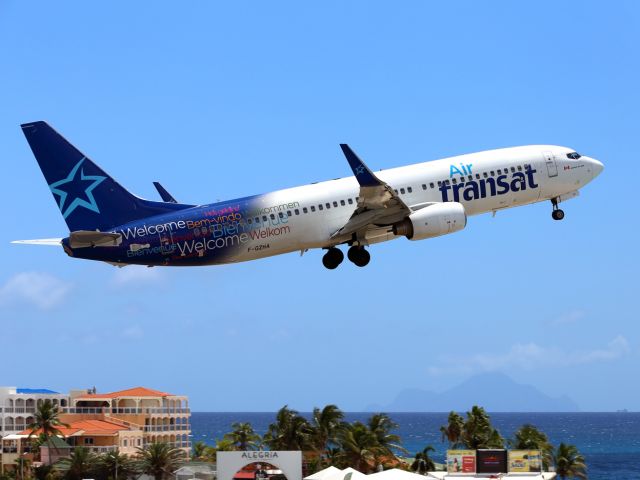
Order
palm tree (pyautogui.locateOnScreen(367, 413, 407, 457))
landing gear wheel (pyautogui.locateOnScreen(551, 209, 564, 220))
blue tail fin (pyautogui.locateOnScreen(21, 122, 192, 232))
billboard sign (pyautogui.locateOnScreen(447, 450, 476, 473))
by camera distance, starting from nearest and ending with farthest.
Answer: blue tail fin (pyautogui.locateOnScreen(21, 122, 192, 232)), landing gear wheel (pyautogui.locateOnScreen(551, 209, 564, 220)), billboard sign (pyautogui.locateOnScreen(447, 450, 476, 473)), palm tree (pyautogui.locateOnScreen(367, 413, 407, 457))

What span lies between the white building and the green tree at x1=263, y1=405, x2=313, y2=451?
58757 millimetres

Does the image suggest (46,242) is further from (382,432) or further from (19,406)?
(19,406)

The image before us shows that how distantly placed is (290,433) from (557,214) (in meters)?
43.2

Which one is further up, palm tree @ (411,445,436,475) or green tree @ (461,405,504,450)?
green tree @ (461,405,504,450)

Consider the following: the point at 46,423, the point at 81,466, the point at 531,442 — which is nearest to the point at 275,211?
the point at 531,442

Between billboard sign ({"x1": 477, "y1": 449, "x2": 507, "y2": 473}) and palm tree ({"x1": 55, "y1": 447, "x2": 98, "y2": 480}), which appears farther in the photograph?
palm tree ({"x1": 55, "y1": 447, "x2": 98, "y2": 480})

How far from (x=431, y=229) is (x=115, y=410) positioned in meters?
100

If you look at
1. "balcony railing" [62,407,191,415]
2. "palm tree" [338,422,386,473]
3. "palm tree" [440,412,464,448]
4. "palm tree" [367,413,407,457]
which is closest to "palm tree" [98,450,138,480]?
"palm tree" [367,413,407,457]

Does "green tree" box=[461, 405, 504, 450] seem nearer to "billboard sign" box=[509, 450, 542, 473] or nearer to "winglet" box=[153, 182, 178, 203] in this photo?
"billboard sign" box=[509, 450, 542, 473]

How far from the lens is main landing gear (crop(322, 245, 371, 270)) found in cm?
6544

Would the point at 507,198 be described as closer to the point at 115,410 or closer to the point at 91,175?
the point at 91,175

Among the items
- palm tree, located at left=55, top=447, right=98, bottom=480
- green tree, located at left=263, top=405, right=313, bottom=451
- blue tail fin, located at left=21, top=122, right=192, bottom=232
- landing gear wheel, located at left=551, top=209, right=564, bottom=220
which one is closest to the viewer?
blue tail fin, located at left=21, top=122, right=192, bottom=232

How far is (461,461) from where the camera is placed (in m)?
92.8

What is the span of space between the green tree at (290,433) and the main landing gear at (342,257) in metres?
41.8
